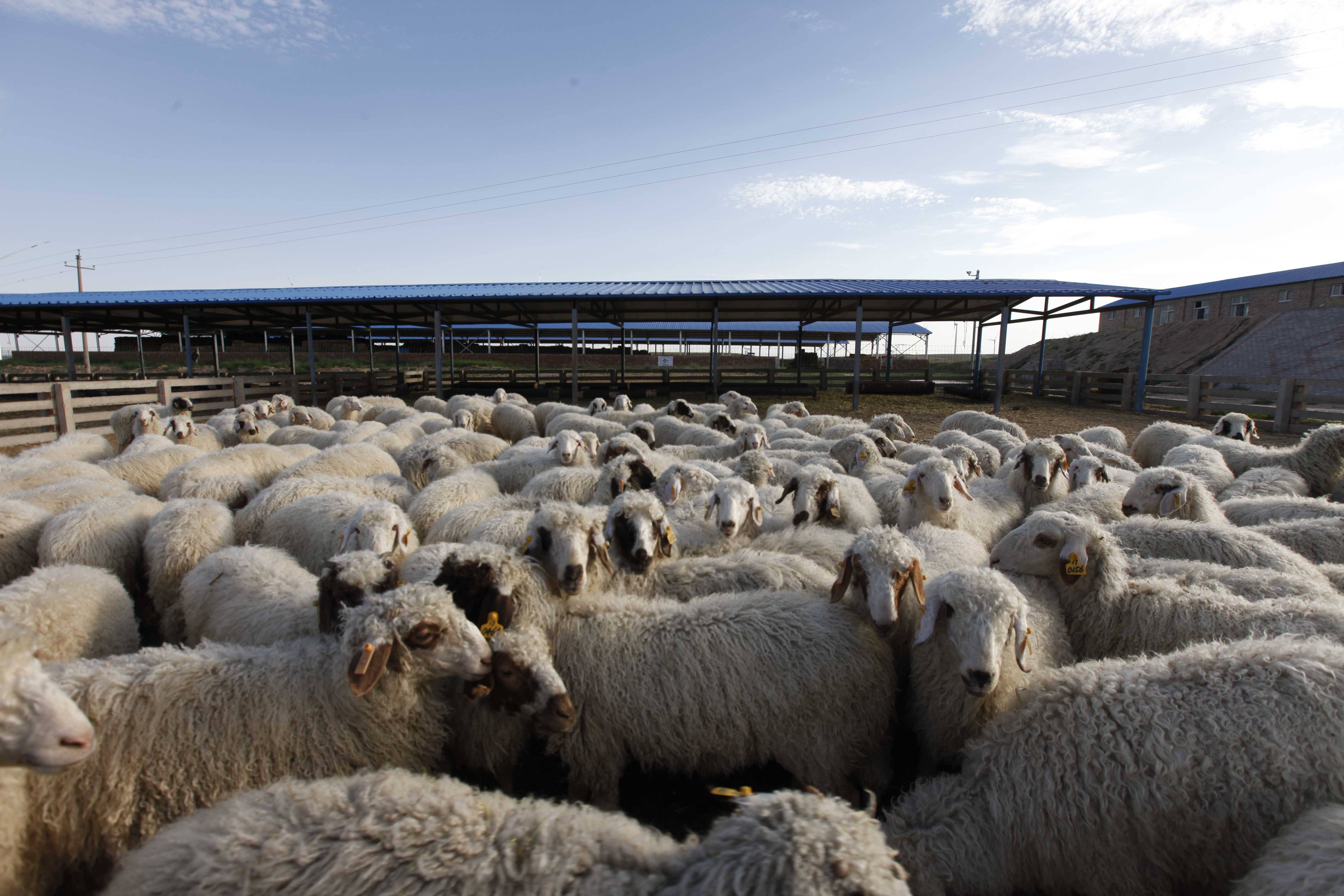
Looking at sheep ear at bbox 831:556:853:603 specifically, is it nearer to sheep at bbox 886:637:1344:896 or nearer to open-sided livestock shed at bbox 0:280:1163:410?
sheep at bbox 886:637:1344:896

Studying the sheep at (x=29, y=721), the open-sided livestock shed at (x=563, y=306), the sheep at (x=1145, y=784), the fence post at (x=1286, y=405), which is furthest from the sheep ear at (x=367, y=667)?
the fence post at (x=1286, y=405)

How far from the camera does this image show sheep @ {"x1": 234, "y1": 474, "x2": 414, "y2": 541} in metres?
5.73

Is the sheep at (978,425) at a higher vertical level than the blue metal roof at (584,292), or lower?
lower

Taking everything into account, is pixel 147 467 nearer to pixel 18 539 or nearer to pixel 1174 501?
pixel 18 539

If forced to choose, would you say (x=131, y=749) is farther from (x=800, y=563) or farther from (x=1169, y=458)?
(x=1169, y=458)

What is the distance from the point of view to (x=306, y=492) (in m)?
6.23

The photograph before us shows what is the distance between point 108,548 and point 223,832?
445 cm

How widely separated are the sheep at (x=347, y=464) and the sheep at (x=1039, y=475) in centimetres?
756

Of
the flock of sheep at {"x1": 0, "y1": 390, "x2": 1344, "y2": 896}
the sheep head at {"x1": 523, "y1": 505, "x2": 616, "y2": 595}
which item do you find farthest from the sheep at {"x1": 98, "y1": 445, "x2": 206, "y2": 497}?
the sheep head at {"x1": 523, "y1": 505, "x2": 616, "y2": 595}

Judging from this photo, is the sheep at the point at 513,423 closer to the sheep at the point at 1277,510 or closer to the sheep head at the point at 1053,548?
the sheep head at the point at 1053,548

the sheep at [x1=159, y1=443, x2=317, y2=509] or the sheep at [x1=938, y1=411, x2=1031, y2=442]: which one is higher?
the sheep at [x1=938, y1=411, x2=1031, y2=442]

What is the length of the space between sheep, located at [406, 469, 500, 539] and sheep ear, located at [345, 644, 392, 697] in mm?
3166

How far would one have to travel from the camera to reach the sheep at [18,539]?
4.96 metres

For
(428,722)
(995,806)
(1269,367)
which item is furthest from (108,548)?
(1269,367)
